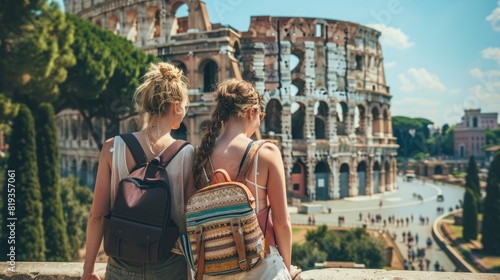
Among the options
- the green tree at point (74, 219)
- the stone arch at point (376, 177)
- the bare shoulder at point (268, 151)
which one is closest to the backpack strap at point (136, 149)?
the bare shoulder at point (268, 151)

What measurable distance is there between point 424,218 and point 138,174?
2337 cm

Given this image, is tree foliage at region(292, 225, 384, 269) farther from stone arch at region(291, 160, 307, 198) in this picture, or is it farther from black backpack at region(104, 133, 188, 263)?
black backpack at region(104, 133, 188, 263)

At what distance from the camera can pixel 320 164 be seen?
27.6 metres

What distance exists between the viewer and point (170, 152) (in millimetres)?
2131

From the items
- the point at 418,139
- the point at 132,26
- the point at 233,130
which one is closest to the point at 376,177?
the point at 132,26

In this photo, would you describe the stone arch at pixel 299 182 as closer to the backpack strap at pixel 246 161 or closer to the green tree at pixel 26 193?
the green tree at pixel 26 193

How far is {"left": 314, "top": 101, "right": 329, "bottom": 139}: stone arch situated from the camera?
88.5ft

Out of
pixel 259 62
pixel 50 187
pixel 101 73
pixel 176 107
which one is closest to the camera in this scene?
pixel 176 107

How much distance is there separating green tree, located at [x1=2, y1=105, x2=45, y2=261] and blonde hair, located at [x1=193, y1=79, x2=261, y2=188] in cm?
869

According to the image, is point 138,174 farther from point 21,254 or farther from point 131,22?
point 131,22

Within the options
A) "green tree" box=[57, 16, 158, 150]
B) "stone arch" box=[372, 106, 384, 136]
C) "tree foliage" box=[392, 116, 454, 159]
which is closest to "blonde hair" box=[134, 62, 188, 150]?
"green tree" box=[57, 16, 158, 150]

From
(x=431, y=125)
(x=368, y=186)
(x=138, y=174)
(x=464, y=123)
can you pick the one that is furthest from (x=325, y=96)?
(x=431, y=125)

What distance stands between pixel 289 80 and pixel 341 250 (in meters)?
13.2

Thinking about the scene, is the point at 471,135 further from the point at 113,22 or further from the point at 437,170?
the point at 113,22
